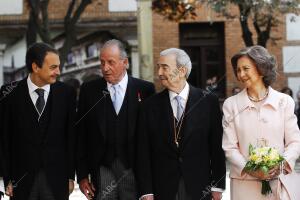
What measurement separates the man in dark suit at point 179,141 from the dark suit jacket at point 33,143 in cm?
72

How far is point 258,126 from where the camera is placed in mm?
5332

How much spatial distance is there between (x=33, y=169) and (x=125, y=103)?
0.95m

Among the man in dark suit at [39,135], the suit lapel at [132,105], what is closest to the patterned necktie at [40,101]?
the man in dark suit at [39,135]

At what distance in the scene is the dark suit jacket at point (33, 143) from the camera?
5785 mm

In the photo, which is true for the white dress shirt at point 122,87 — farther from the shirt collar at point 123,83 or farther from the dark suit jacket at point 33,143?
the dark suit jacket at point 33,143

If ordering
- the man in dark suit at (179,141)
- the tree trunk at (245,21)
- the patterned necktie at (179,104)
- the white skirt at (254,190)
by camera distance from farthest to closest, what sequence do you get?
the tree trunk at (245,21)
the patterned necktie at (179,104)
the man in dark suit at (179,141)
the white skirt at (254,190)

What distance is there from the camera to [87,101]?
19.6ft

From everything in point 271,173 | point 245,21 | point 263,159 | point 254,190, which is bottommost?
point 254,190

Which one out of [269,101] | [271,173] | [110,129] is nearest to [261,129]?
[269,101]

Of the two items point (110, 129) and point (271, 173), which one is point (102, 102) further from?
point (271, 173)

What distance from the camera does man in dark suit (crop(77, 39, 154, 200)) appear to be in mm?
5746

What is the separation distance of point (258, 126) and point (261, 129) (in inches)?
1.3

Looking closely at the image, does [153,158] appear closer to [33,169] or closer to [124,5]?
[33,169]

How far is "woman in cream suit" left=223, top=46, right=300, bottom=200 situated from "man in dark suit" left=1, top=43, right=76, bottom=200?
4.67 ft
